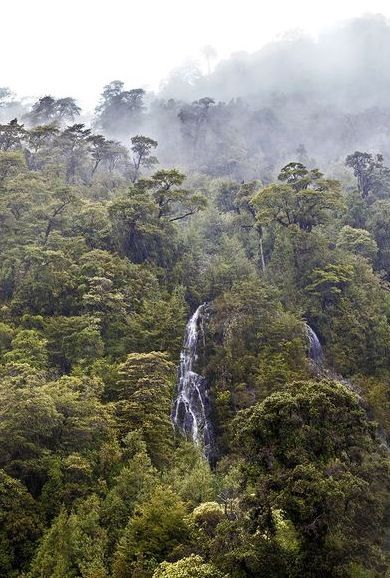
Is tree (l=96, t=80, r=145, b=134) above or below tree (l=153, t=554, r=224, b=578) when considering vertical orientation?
above

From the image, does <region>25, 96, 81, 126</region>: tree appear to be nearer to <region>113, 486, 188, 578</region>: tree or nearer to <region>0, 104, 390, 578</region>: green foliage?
<region>0, 104, 390, 578</region>: green foliage

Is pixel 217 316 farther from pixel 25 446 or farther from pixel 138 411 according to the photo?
pixel 25 446

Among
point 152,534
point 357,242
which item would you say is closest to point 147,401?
point 152,534

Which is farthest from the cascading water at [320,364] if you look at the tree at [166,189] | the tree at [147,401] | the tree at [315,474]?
the tree at [315,474]

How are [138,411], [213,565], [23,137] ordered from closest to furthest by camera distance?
[213,565]
[138,411]
[23,137]

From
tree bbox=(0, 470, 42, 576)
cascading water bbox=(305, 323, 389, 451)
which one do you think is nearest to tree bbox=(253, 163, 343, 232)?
cascading water bbox=(305, 323, 389, 451)

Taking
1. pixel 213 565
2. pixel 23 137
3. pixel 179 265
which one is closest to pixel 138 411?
pixel 213 565

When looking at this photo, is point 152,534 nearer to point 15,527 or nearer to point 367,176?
point 15,527
